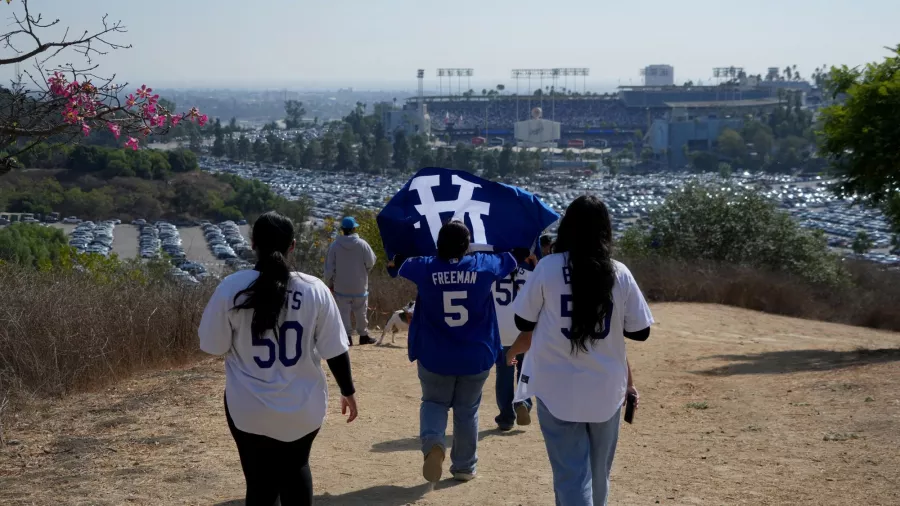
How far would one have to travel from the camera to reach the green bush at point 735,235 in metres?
26.7

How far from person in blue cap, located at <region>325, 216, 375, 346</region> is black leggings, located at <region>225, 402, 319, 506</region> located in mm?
7380

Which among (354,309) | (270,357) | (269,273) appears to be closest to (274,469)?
(270,357)

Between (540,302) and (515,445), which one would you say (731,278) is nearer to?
(515,445)

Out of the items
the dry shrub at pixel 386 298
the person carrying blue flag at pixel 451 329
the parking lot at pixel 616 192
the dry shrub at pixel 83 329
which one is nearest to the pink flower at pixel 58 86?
the dry shrub at pixel 83 329

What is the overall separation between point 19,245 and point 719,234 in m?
17.8

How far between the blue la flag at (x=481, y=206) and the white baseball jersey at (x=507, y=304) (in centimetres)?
33

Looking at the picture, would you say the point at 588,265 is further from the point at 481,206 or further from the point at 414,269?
the point at 481,206

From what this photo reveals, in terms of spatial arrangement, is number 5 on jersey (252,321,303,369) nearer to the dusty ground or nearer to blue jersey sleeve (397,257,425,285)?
blue jersey sleeve (397,257,425,285)

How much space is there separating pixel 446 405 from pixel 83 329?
486cm

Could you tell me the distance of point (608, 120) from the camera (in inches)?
6978

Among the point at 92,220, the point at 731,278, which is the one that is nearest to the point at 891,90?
the point at 731,278

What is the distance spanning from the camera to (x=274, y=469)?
14.7ft

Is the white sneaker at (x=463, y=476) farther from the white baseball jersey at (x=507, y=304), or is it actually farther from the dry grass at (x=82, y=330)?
the dry grass at (x=82, y=330)

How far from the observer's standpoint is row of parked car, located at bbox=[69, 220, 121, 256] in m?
37.0
